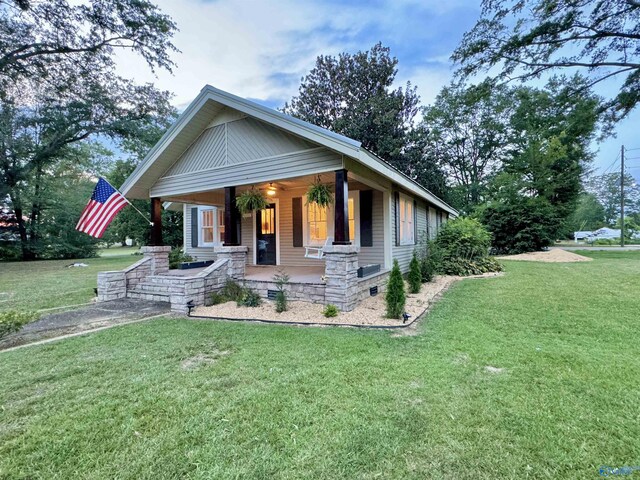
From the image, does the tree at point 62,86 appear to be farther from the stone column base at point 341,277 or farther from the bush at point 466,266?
the bush at point 466,266

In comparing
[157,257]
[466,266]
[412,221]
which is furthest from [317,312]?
[466,266]

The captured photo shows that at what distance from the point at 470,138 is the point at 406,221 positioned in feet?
73.3

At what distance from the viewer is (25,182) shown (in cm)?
1798

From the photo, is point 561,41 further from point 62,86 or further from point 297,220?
point 62,86

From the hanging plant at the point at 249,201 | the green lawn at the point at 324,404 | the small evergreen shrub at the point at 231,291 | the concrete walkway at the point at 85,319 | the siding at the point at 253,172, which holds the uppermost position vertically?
the siding at the point at 253,172

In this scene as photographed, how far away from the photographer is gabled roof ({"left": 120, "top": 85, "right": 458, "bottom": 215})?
521 centimetres

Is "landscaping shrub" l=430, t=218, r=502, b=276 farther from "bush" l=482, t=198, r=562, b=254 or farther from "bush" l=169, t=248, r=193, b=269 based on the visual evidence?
"bush" l=169, t=248, r=193, b=269

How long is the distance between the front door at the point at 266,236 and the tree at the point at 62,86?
9.56 meters

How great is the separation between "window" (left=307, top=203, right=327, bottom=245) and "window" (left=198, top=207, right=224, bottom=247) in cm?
366

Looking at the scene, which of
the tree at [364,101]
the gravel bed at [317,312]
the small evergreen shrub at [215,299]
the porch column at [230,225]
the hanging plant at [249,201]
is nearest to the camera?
the gravel bed at [317,312]

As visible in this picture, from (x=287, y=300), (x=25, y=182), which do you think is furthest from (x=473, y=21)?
(x=25, y=182)

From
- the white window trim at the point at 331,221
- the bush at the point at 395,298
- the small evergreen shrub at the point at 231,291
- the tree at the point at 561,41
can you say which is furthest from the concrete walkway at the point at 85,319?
the tree at the point at 561,41

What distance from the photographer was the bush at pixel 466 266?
10.2 m

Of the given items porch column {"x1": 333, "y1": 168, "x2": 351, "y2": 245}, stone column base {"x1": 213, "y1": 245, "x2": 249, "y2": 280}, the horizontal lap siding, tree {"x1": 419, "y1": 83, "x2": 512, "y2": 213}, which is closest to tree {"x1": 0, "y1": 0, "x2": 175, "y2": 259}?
stone column base {"x1": 213, "y1": 245, "x2": 249, "y2": 280}
